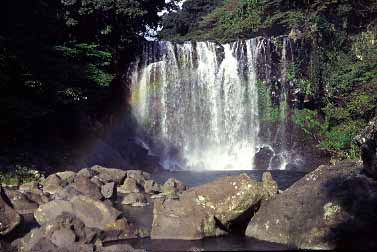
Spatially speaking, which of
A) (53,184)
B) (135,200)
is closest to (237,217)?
(135,200)

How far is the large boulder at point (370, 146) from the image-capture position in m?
8.88

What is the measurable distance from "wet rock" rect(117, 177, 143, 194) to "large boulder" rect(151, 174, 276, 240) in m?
6.45

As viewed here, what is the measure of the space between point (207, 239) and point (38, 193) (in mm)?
7290

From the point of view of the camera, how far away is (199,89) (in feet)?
106

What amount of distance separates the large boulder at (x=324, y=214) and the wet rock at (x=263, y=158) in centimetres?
1795

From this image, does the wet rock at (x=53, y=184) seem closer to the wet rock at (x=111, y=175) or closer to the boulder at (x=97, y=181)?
the boulder at (x=97, y=181)

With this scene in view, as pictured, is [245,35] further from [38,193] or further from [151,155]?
[38,193]

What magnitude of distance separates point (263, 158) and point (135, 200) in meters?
15.4

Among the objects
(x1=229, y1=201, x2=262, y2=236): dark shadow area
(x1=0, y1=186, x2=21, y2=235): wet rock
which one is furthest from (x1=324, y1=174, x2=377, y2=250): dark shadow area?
(x1=0, y1=186, x2=21, y2=235): wet rock

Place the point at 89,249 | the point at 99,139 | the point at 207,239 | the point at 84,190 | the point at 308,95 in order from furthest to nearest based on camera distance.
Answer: the point at 308,95 → the point at 99,139 → the point at 84,190 → the point at 207,239 → the point at 89,249

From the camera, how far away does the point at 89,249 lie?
9.69 meters

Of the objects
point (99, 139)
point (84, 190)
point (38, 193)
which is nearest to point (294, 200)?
Result: point (84, 190)

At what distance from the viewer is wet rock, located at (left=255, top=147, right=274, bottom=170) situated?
29.6 metres

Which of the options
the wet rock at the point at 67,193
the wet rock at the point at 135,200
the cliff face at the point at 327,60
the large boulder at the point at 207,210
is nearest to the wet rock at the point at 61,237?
the large boulder at the point at 207,210
